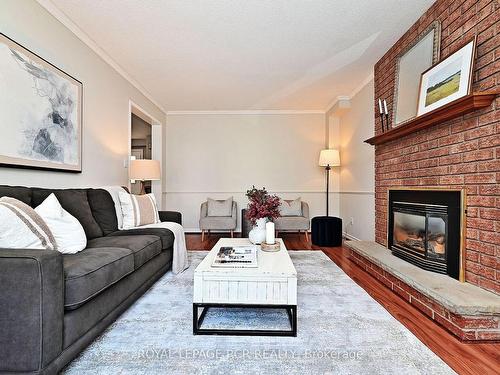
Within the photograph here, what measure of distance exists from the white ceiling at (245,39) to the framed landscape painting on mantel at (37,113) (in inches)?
25.2

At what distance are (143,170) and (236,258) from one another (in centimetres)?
252

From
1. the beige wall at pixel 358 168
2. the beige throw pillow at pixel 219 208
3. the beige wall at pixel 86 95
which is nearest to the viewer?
the beige wall at pixel 86 95

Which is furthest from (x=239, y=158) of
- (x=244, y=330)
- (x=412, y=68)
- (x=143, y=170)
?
(x=244, y=330)

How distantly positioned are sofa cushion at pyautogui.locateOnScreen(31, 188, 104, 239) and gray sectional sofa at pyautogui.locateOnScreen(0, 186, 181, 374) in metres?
0.12

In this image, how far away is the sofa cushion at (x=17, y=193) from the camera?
1840mm

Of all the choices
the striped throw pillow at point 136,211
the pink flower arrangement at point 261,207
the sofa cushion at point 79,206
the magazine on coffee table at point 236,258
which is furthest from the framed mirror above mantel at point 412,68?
the sofa cushion at point 79,206

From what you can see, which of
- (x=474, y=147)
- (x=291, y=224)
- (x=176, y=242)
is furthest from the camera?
(x=291, y=224)

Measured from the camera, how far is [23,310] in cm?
118

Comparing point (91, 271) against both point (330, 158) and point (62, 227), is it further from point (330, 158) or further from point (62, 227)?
point (330, 158)

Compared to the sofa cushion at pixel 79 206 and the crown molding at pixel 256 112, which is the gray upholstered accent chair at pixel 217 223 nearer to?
the crown molding at pixel 256 112

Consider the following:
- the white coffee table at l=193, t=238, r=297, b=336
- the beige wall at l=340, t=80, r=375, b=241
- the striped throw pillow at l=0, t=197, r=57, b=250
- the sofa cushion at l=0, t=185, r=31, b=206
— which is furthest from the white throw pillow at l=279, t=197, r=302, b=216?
the striped throw pillow at l=0, t=197, r=57, b=250

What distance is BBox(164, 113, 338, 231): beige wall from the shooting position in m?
5.96

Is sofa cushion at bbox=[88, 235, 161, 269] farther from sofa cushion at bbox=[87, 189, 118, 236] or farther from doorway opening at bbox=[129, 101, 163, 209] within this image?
doorway opening at bbox=[129, 101, 163, 209]

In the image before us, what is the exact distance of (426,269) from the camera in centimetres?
242
